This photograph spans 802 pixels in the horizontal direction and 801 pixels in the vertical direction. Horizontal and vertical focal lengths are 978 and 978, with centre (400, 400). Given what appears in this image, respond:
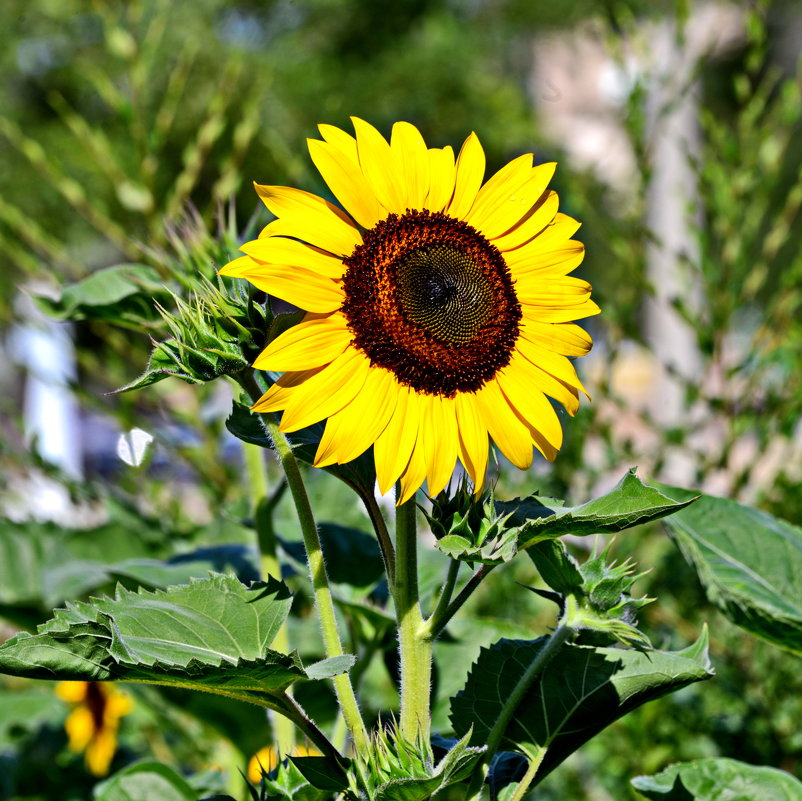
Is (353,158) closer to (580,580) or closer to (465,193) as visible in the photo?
(465,193)

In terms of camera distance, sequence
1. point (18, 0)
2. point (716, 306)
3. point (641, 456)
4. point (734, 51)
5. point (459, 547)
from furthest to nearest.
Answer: point (734, 51), point (18, 0), point (641, 456), point (716, 306), point (459, 547)

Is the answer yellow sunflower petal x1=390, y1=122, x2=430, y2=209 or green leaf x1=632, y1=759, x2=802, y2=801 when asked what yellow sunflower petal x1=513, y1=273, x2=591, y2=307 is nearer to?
yellow sunflower petal x1=390, y1=122, x2=430, y2=209

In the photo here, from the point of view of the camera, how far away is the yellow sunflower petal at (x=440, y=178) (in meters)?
0.73

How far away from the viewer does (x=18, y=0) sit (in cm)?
843

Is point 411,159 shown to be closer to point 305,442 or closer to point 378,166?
point 378,166

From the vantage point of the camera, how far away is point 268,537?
978 mm

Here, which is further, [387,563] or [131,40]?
[131,40]

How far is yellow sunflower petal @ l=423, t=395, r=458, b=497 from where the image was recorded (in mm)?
688

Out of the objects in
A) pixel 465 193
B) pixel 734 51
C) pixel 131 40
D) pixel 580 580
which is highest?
pixel 734 51

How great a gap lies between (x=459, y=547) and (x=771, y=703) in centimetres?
105

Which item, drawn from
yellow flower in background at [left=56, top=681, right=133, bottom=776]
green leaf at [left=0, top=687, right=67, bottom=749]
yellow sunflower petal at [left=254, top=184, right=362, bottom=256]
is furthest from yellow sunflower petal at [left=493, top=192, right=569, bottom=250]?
green leaf at [left=0, top=687, right=67, bottom=749]

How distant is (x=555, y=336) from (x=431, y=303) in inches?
3.9

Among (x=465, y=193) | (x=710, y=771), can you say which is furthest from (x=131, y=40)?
(x=710, y=771)

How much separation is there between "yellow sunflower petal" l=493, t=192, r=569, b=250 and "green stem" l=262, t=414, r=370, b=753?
0.22 meters
